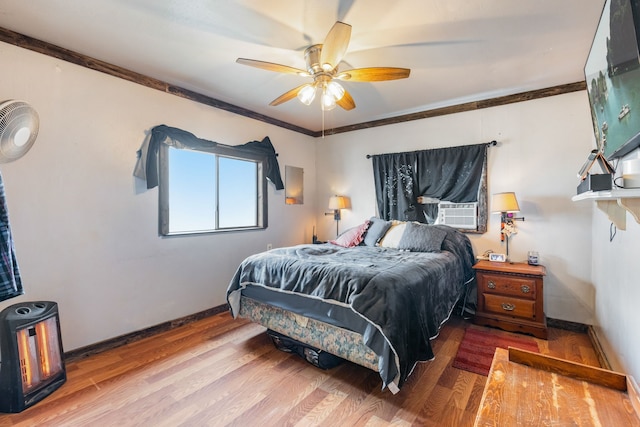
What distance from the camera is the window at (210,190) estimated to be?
3148 mm

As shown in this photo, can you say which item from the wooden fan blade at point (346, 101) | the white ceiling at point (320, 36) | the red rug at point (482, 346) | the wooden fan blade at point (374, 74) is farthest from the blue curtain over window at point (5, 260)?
the red rug at point (482, 346)

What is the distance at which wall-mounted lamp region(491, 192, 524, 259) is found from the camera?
3004 mm

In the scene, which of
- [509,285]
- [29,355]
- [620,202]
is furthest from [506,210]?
[29,355]

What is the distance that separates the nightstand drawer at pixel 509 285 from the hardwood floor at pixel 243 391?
447 millimetres

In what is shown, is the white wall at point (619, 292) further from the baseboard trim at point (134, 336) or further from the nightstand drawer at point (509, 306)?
the baseboard trim at point (134, 336)

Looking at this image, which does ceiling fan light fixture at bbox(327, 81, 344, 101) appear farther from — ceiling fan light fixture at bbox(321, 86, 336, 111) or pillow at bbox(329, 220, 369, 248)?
pillow at bbox(329, 220, 369, 248)

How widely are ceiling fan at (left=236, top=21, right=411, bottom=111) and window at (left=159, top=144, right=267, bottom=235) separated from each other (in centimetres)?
143

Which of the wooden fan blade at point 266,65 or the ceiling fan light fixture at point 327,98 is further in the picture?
the ceiling fan light fixture at point 327,98

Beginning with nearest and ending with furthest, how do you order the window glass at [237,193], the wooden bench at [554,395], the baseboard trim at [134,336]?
the wooden bench at [554,395], the baseboard trim at [134,336], the window glass at [237,193]

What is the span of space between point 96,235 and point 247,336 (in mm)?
1634

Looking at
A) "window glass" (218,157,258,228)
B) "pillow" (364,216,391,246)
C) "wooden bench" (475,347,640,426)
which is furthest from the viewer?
"window glass" (218,157,258,228)

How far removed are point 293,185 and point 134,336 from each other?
107 inches

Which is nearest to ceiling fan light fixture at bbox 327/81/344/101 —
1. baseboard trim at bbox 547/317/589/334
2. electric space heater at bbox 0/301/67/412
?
electric space heater at bbox 0/301/67/412

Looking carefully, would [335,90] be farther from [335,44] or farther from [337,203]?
[337,203]
